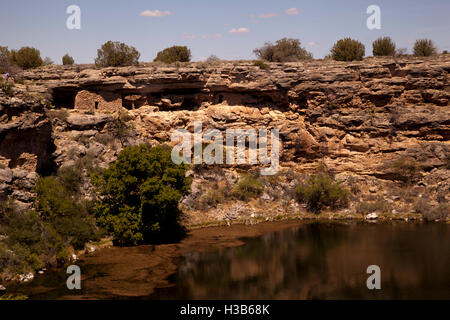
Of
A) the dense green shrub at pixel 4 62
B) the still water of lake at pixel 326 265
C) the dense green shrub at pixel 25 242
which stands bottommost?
the still water of lake at pixel 326 265

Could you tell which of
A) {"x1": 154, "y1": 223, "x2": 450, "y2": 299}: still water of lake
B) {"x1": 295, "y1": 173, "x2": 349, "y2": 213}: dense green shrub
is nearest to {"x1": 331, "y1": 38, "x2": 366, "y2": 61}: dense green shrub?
{"x1": 295, "y1": 173, "x2": 349, "y2": 213}: dense green shrub

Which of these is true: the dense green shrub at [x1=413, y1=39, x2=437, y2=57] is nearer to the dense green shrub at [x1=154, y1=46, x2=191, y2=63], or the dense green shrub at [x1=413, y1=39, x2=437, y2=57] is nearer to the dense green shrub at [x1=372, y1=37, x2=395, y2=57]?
the dense green shrub at [x1=372, y1=37, x2=395, y2=57]

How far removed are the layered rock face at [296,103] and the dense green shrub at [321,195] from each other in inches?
122

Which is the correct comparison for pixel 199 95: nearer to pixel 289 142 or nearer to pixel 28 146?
pixel 289 142

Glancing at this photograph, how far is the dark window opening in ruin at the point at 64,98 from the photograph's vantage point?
37.2 m

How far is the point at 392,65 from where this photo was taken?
122ft

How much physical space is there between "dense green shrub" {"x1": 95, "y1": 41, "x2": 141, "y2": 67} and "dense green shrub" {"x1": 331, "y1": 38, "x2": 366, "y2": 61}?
15.8 metres

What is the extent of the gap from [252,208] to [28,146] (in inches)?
558

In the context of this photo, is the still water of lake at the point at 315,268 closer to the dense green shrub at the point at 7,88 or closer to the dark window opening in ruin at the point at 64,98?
the dense green shrub at the point at 7,88

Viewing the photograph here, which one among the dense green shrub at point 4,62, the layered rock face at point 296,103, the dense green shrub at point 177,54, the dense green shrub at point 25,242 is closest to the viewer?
the dense green shrub at point 25,242

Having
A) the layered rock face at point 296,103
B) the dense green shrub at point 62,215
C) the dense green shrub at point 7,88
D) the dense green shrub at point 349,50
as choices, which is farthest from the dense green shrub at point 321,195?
the dense green shrub at point 7,88

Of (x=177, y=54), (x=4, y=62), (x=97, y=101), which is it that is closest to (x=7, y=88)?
(x=4, y=62)

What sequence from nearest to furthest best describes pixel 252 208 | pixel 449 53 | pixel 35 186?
1. pixel 35 186
2. pixel 252 208
3. pixel 449 53
